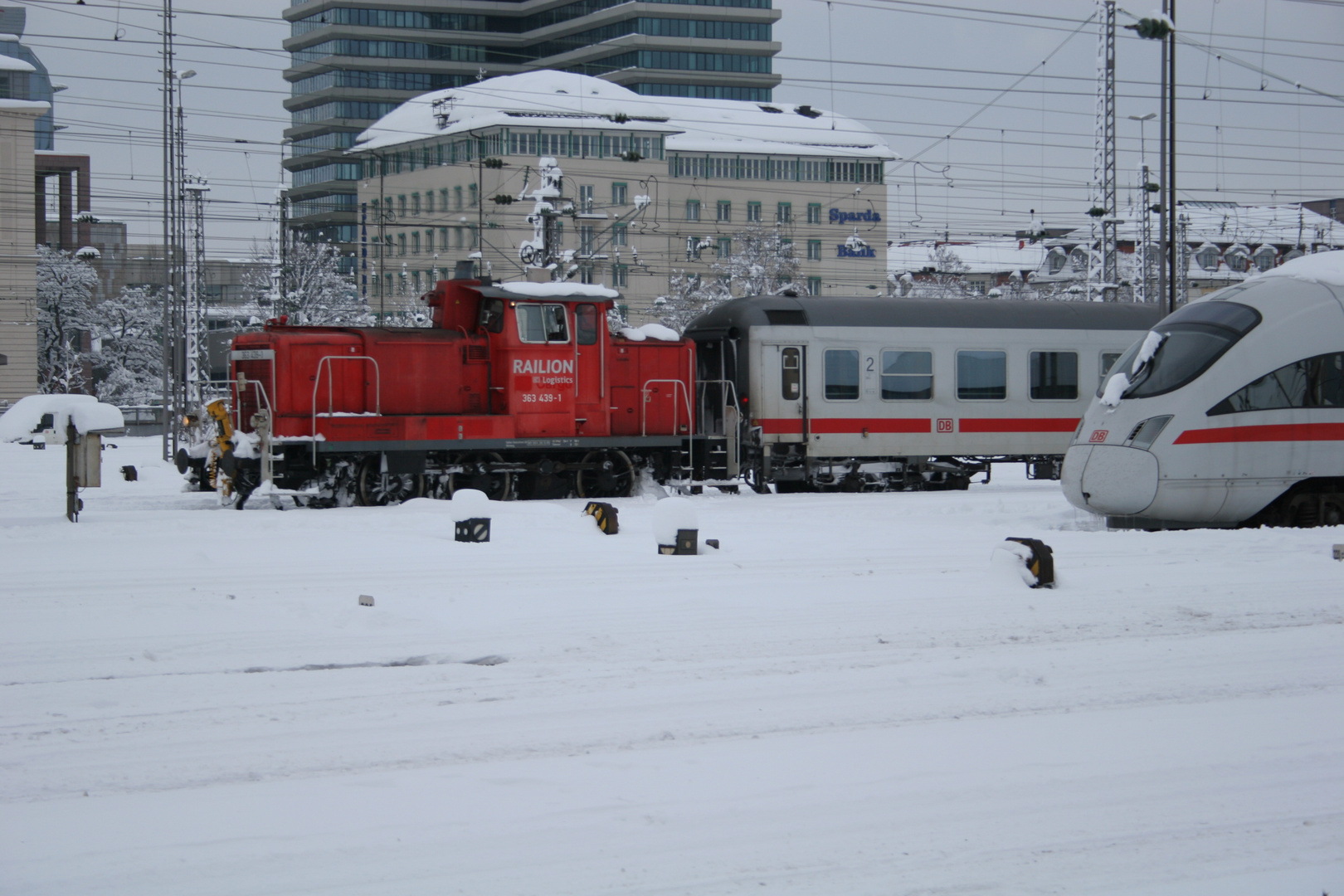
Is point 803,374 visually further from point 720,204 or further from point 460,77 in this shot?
point 460,77

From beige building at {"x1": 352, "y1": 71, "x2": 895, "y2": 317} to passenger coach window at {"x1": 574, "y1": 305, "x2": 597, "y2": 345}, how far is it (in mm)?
47028

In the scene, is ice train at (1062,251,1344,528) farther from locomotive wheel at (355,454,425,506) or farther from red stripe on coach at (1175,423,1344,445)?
locomotive wheel at (355,454,425,506)

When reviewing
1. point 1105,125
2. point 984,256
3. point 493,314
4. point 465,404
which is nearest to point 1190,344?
point 493,314

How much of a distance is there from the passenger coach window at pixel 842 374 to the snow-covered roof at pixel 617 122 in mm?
54485

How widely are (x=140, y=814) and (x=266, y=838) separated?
64cm

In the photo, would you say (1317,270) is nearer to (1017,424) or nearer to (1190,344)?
(1190,344)

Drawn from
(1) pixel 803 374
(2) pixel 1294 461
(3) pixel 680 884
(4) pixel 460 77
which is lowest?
(3) pixel 680 884

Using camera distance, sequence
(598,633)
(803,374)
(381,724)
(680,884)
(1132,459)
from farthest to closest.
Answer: (803,374) < (1132,459) < (598,633) < (381,724) < (680,884)

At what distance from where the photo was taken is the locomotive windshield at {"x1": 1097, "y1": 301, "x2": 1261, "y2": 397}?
528 inches

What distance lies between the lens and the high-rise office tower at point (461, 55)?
108125mm

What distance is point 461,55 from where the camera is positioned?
115 metres

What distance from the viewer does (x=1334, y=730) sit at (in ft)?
20.0

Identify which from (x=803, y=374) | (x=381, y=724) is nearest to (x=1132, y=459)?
(x=803, y=374)

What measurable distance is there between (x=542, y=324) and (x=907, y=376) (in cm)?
640
